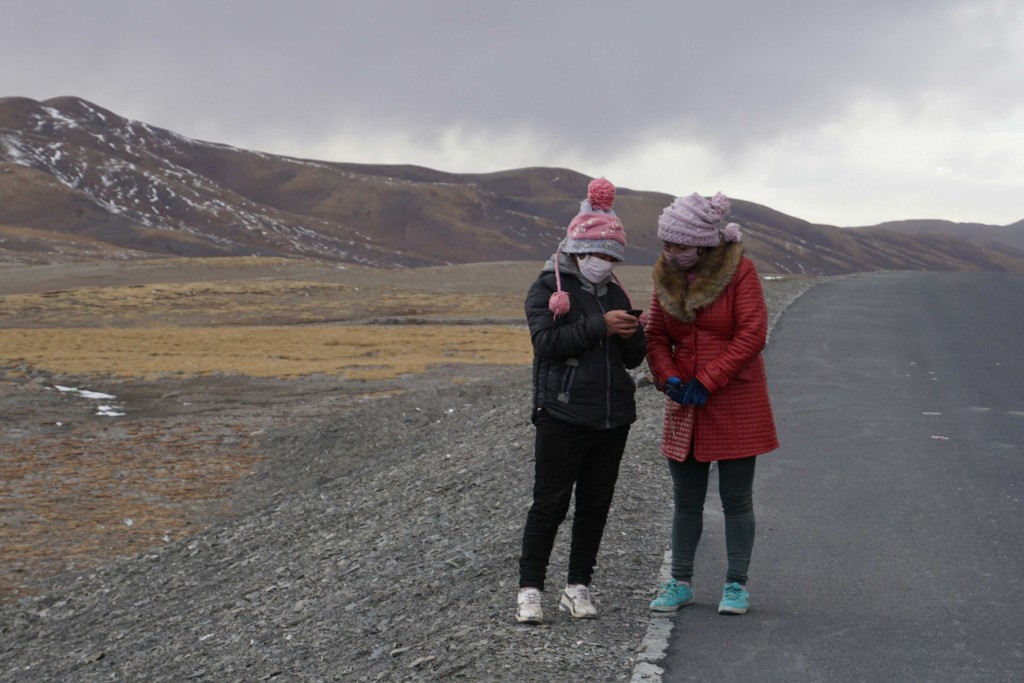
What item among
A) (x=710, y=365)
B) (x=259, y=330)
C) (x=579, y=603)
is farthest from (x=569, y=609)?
(x=259, y=330)

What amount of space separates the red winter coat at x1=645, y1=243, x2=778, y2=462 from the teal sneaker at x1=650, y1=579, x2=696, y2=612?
70cm

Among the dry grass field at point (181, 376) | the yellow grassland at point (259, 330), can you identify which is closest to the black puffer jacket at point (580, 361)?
the dry grass field at point (181, 376)

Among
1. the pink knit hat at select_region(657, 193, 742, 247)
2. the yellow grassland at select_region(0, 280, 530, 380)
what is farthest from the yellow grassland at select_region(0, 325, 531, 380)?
the pink knit hat at select_region(657, 193, 742, 247)

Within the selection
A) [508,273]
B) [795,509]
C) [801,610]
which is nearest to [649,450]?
[795,509]

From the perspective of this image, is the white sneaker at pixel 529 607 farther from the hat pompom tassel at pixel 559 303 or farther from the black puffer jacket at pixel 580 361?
the hat pompom tassel at pixel 559 303

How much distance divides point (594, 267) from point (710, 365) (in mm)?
743

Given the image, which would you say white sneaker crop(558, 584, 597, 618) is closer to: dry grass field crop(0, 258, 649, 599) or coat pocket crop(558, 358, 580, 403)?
coat pocket crop(558, 358, 580, 403)

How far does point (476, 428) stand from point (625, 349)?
9.91 m

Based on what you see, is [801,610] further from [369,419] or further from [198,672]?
[369,419]

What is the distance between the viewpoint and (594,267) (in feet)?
18.1

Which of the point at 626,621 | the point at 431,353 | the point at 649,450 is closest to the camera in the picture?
the point at 626,621

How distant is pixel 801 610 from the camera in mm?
5996

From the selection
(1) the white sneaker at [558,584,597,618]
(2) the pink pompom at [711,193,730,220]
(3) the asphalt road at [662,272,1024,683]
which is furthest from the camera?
(1) the white sneaker at [558,584,597,618]

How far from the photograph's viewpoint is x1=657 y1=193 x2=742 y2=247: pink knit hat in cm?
555
